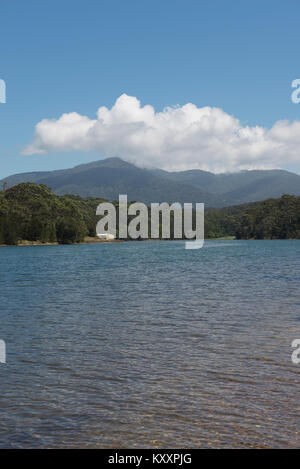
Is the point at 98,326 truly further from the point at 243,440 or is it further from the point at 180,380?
the point at 243,440

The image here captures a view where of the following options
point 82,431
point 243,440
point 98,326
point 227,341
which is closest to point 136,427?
point 82,431
